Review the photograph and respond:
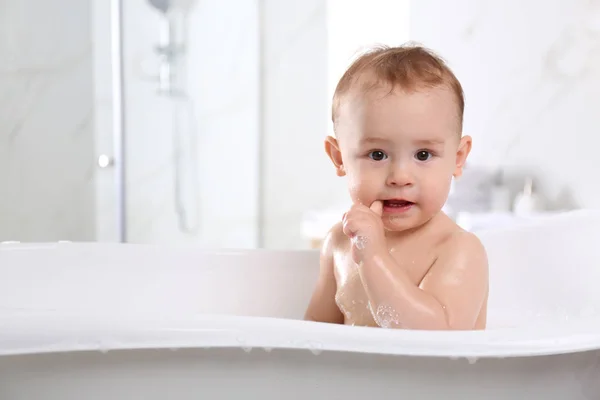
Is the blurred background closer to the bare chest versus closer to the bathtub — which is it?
the bare chest

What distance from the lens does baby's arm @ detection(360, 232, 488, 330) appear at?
101cm

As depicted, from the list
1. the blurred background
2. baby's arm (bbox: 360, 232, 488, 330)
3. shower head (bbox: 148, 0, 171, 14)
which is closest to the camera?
baby's arm (bbox: 360, 232, 488, 330)

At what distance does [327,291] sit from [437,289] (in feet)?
1.10

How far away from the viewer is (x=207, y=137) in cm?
332

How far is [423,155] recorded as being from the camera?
1.12 meters

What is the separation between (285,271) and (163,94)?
5.81ft

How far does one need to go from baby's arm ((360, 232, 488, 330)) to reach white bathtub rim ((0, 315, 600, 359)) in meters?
0.20

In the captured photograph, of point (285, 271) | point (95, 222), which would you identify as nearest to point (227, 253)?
point (285, 271)

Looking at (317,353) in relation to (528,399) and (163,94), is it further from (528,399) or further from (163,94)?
(163,94)

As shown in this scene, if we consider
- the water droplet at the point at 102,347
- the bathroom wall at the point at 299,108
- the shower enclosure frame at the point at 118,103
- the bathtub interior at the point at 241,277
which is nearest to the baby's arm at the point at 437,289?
the water droplet at the point at 102,347

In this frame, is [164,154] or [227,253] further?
[164,154]

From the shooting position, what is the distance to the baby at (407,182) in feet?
3.41

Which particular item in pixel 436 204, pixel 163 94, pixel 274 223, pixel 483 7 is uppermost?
pixel 483 7

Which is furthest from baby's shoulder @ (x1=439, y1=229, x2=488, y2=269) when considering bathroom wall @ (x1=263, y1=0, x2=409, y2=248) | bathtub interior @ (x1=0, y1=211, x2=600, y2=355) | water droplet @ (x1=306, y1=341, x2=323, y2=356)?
bathroom wall @ (x1=263, y1=0, x2=409, y2=248)
